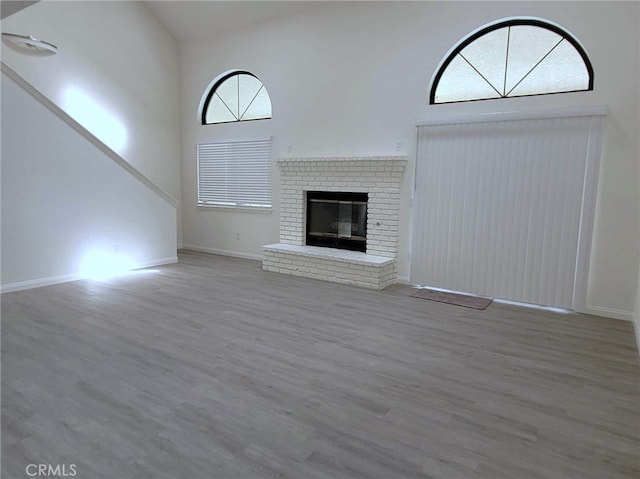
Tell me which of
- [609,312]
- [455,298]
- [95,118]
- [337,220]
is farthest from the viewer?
[95,118]

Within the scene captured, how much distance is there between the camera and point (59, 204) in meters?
4.98

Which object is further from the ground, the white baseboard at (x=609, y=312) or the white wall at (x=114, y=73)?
the white wall at (x=114, y=73)

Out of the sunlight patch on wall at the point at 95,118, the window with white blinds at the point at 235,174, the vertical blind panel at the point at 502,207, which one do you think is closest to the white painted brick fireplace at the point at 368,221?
the vertical blind panel at the point at 502,207

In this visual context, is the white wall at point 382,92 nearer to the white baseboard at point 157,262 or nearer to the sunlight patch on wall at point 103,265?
the white baseboard at point 157,262

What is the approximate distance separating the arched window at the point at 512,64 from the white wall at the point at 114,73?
478cm

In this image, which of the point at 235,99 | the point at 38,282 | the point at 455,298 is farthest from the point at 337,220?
the point at 38,282

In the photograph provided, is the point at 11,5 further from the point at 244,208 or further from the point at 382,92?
the point at 244,208

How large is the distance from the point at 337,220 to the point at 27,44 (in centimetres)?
394

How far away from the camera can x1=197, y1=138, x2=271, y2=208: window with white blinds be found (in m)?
6.68

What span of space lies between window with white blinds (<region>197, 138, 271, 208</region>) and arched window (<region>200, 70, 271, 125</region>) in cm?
47

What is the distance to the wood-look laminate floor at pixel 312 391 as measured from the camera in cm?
190

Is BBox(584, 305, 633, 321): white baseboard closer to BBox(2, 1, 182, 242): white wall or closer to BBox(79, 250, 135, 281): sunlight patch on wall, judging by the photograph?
BBox(79, 250, 135, 281): sunlight patch on wall

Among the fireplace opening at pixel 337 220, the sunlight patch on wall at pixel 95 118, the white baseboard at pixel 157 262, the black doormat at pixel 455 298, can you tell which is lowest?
the black doormat at pixel 455 298

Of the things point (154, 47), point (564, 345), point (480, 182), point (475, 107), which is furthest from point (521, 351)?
point (154, 47)
